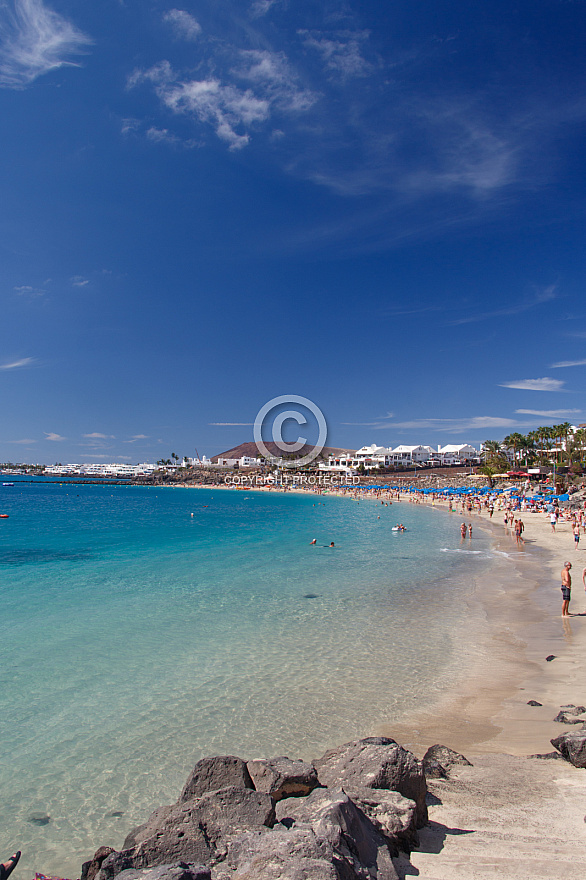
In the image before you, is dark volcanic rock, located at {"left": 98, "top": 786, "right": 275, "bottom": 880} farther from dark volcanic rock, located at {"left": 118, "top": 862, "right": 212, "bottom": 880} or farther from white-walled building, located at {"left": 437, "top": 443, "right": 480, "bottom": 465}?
white-walled building, located at {"left": 437, "top": 443, "right": 480, "bottom": 465}

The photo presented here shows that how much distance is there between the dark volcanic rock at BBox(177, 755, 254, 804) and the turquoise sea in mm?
1192

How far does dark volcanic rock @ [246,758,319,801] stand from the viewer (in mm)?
4152

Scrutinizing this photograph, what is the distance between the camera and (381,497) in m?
88.6

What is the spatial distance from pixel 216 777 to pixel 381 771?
1.52m

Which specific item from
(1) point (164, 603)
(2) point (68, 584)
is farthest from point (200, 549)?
(1) point (164, 603)

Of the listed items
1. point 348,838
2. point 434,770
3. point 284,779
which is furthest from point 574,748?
point 348,838

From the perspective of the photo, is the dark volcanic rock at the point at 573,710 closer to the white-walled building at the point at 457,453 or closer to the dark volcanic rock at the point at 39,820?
the dark volcanic rock at the point at 39,820

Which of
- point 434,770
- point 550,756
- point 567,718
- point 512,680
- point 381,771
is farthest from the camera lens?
point 512,680

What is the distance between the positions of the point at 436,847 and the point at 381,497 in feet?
285

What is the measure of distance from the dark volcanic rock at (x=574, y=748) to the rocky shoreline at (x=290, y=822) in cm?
1

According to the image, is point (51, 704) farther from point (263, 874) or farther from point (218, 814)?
point (263, 874)

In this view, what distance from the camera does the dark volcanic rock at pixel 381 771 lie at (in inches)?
159

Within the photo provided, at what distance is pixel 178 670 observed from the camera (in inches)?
361

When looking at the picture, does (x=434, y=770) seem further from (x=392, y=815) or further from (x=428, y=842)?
(x=392, y=815)
